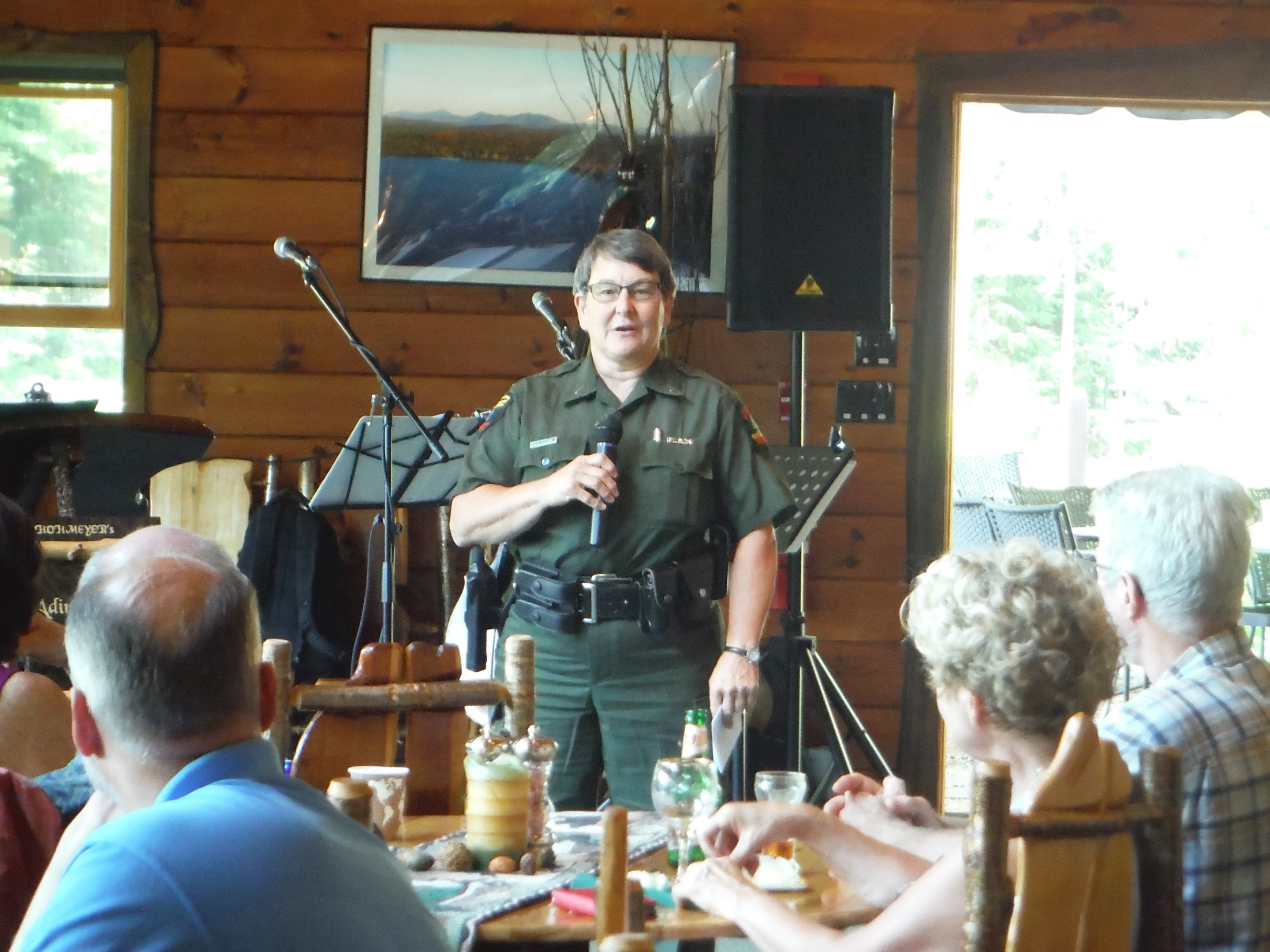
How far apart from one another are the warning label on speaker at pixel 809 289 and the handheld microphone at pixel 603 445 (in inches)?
46.0

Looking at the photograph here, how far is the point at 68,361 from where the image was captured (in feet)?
13.5

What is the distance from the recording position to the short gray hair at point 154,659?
37.1 inches

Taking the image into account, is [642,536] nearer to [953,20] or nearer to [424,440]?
[424,440]

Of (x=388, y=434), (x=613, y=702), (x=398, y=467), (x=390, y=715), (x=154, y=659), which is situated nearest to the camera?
(x=154, y=659)

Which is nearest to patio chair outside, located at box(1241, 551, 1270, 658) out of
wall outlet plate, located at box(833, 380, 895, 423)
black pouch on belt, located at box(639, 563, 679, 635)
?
wall outlet plate, located at box(833, 380, 895, 423)

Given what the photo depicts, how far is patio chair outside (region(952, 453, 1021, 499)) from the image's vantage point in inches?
306

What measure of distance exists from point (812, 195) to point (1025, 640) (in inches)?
92.4

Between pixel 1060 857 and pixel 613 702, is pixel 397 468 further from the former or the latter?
pixel 1060 857

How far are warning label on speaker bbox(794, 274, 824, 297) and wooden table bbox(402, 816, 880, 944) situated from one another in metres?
2.18

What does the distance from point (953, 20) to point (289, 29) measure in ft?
6.31

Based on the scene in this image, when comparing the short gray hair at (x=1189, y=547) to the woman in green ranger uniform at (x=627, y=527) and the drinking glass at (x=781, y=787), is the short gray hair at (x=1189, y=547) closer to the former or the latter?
the drinking glass at (x=781, y=787)

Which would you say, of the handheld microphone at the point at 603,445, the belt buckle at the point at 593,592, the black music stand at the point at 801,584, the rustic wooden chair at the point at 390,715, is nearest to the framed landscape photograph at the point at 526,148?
the black music stand at the point at 801,584

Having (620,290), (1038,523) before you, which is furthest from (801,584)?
(1038,523)

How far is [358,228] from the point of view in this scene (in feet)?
13.1
